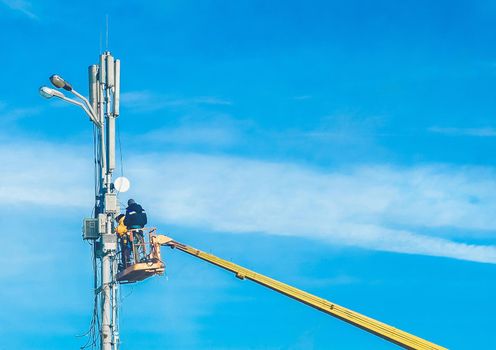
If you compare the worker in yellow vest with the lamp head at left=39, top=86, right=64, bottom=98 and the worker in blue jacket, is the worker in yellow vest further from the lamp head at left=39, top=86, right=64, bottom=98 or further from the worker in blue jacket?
the lamp head at left=39, top=86, right=64, bottom=98

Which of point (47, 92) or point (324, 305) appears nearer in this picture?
point (47, 92)

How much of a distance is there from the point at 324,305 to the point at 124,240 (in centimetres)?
1110

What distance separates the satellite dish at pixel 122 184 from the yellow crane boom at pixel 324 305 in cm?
317

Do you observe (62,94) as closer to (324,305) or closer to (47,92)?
(47,92)

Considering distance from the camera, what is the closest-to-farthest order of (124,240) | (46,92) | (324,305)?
(46,92)
(124,240)
(324,305)

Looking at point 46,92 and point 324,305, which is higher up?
point 46,92

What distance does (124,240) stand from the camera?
3425cm

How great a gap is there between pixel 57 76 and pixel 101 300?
9089 mm

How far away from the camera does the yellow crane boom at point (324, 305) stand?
1473 inches

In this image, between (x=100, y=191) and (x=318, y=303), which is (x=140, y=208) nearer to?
(x=100, y=191)

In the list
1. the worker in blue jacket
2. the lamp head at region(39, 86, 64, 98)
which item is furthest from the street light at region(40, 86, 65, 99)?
the worker in blue jacket

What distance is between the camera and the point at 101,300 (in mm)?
32031

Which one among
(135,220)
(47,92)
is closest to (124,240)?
(135,220)

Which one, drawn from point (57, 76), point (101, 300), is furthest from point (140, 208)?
point (57, 76)
